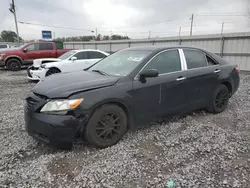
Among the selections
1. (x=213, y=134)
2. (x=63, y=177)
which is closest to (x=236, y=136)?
(x=213, y=134)

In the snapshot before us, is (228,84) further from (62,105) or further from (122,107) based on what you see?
(62,105)

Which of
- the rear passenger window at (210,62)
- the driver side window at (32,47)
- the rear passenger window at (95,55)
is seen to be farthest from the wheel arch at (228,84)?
the driver side window at (32,47)

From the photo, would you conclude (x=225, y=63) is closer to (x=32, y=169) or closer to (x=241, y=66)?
(x=32, y=169)

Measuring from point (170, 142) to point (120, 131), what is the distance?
839mm

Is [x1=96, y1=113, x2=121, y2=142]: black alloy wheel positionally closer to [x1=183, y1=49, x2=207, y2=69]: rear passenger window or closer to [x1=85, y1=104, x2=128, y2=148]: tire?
[x1=85, y1=104, x2=128, y2=148]: tire

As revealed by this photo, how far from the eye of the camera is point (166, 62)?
3605 mm

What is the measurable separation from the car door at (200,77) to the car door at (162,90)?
209 mm

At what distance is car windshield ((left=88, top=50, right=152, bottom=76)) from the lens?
131 inches

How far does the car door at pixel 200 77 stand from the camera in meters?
3.82

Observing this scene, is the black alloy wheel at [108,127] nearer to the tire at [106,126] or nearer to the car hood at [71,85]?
the tire at [106,126]

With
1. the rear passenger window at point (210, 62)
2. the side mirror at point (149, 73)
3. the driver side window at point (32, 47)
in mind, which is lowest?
the side mirror at point (149, 73)

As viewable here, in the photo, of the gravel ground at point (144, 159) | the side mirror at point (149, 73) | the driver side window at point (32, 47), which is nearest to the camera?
the gravel ground at point (144, 159)

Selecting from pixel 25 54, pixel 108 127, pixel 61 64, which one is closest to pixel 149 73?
pixel 108 127

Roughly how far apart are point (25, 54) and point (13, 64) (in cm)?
92
